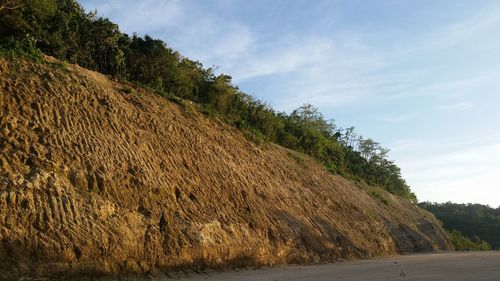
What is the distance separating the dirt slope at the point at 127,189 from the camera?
45.9 ft

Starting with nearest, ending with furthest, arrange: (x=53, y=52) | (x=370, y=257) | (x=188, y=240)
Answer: (x=188, y=240) < (x=53, y=52) < (x=370, y=257)

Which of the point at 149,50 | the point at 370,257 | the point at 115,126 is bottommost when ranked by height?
the point at 370,257

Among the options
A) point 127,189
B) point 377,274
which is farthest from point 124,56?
point 377,274

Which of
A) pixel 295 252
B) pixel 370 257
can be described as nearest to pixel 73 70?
pixel 295 252

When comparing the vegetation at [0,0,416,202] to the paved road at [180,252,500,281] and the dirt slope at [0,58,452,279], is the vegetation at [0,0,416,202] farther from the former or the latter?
the paved road at [180,252,500,281]

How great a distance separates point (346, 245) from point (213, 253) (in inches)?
570

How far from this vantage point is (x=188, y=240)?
18.0m

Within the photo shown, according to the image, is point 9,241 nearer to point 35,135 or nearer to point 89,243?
point 89,243

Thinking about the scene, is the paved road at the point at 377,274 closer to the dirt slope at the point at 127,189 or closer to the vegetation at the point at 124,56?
the dirt slope at the point at 127,189

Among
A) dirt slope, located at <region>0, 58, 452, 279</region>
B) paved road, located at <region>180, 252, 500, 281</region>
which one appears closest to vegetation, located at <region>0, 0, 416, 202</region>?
dirt slope, located at <region>0, 58, 452, 279</region>

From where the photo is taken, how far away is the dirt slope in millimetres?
13984

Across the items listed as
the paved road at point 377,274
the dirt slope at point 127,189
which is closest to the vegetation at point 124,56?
the dirt slope at point 127,189

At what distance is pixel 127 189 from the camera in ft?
57.4

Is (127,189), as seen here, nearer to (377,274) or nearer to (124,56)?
(377,274)
